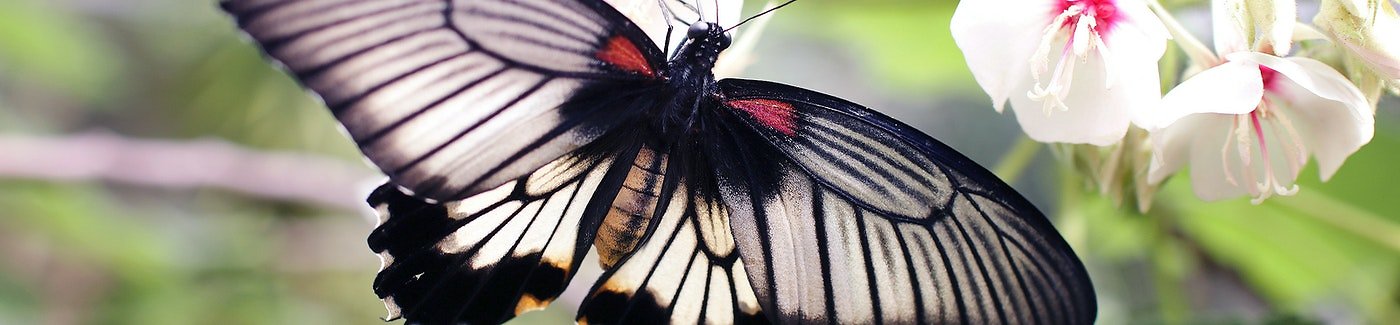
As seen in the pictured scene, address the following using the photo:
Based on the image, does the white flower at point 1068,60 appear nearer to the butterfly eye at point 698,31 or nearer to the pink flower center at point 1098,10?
the pink flower center at point 1098,10

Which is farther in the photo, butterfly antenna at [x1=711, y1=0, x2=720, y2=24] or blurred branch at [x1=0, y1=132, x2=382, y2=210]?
blurred branch at [x1=0, y1=132, x2=382, y2=210]

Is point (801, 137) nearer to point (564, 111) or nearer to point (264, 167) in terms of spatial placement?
point (564, 111)

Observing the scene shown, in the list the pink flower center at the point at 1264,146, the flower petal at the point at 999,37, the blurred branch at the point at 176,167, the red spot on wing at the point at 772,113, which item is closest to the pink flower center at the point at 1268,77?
the pink flower center at the point at 1264,146

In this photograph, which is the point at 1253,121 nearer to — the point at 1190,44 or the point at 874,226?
the point at 1190,44

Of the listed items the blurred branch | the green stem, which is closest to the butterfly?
the green stem

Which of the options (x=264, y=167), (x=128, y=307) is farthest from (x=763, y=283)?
(x=128, y=307)

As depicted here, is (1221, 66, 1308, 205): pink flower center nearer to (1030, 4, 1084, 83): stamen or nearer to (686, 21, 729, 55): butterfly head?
(1030, 4, 1084, 83): stamen
